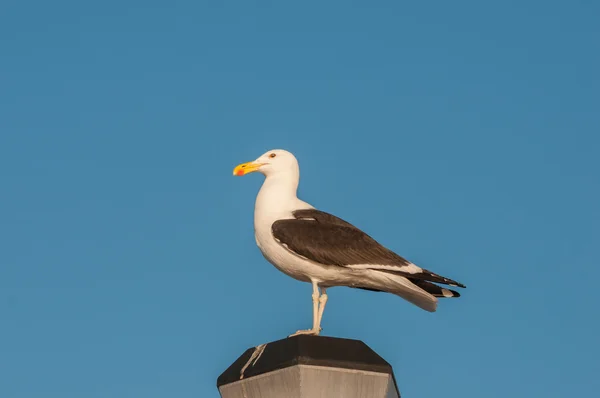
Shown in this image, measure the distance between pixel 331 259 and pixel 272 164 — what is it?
6.00 ft

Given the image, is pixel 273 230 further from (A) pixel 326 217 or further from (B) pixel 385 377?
(B) pixel 385 377

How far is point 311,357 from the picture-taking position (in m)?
6.35

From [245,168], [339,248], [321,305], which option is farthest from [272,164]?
[321,305]

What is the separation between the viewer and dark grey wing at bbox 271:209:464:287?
9.51 metres

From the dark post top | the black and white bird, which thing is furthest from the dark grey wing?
the dark post top

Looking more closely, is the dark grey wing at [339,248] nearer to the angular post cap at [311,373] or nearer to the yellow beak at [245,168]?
the yellow beak at [245,168]

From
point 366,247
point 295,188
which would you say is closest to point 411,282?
point 366,247

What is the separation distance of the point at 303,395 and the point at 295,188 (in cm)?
480

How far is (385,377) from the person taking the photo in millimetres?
6465

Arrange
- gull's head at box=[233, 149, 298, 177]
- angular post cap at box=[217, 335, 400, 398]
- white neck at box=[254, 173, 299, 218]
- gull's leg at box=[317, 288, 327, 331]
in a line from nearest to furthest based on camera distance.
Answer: angular post cap at box=[217, 335, 400, 398], gull's leg at box=[317, 288, 327, 331], white neck at box=[254, 173, 299, 218], gull's head at box=[233, 149, 298, 177]

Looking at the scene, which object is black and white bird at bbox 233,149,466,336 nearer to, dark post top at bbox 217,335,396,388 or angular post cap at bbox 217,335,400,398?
dark post top at bbox 217,335,396,388

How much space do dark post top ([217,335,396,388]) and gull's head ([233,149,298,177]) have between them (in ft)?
13.8

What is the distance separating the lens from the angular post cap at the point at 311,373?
20.6ft

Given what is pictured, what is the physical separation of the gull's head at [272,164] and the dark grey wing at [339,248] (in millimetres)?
968
